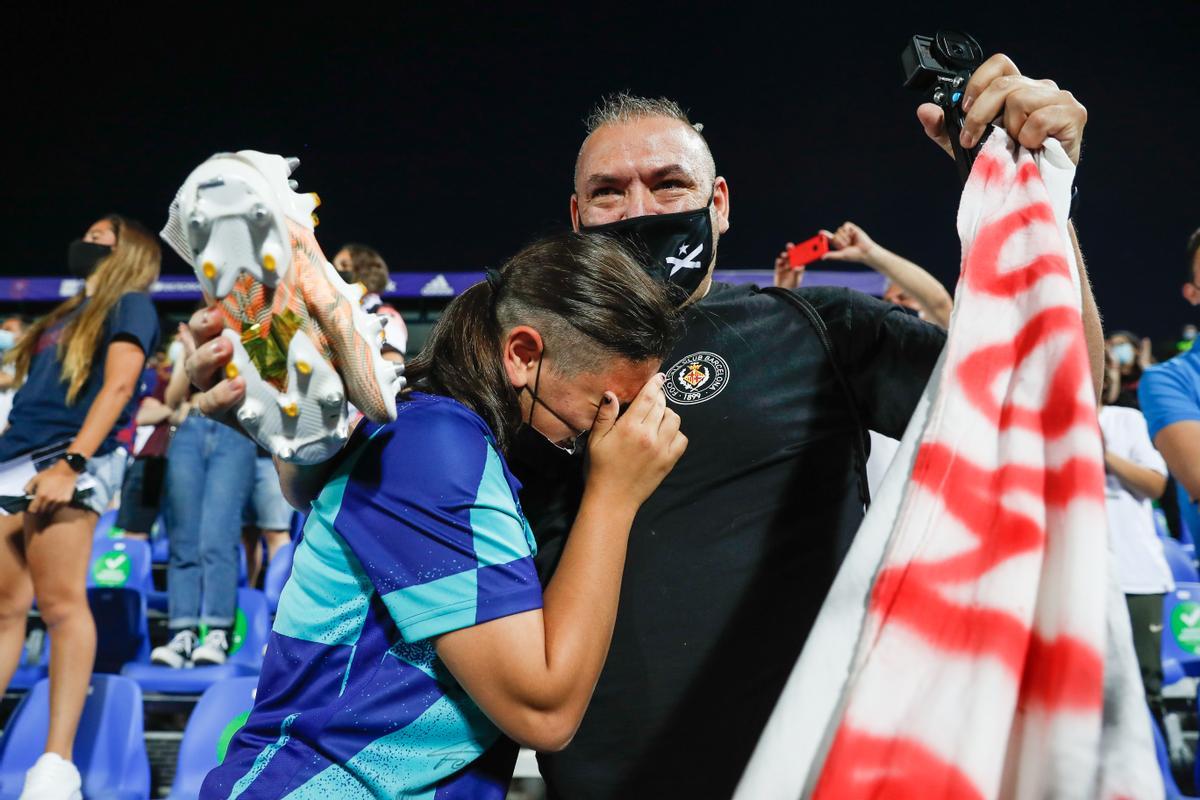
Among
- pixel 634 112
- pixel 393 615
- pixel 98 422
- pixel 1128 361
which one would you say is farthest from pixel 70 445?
pixel 1128 361

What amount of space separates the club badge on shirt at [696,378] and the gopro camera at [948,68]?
460mm

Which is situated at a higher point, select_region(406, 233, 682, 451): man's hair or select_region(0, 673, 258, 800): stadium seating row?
select_region(406, 233, 682, 451): man's hair

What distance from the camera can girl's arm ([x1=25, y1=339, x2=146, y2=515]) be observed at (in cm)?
271

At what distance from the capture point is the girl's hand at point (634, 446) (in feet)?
3.57

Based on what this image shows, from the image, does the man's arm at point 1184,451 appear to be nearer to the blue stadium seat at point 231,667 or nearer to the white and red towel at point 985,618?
the white and red towel at point 985,618

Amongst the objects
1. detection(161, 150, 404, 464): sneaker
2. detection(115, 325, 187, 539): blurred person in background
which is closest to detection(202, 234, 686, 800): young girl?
detection(161, 150, 404, 464): sneaker

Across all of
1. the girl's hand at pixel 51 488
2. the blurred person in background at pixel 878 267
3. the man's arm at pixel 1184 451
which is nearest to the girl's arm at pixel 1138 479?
the man's arm at pixel 1184 451

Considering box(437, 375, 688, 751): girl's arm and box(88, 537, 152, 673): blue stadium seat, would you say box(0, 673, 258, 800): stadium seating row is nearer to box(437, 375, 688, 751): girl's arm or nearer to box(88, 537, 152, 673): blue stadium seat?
box(88, 537, 152, 673): blue stadium seat

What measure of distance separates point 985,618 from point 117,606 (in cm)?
358

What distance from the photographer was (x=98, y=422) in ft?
9.28

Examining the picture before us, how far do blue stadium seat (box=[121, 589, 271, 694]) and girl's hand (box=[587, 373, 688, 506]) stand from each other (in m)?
2.47

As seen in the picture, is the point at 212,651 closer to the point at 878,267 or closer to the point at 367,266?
the point at 367,266

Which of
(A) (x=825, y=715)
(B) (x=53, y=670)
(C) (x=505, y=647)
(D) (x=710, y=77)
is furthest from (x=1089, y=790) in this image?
(D) (x=710, y=77)

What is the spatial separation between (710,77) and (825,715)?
9.00m
